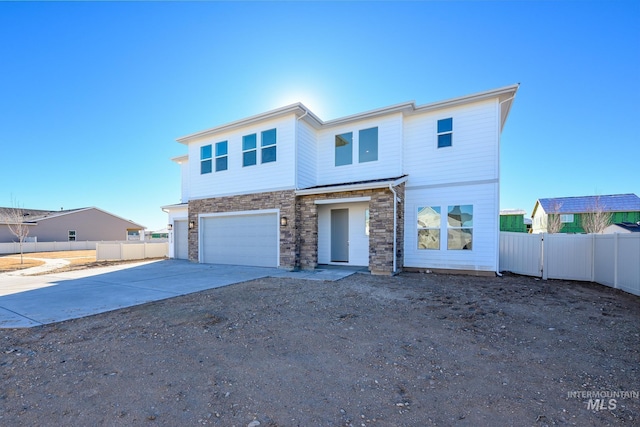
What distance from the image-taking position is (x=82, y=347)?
3.62 meters

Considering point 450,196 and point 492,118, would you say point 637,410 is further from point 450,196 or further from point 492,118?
point 492,118

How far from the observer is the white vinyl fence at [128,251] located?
15680mm

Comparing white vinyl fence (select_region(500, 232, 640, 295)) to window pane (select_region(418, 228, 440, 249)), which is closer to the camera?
white vinyl fence (select_region(500, 232, 640, 295))

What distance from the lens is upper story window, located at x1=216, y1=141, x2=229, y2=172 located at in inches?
483

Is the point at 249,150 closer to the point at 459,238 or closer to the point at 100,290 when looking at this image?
the point at 100,290

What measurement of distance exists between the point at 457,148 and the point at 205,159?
35.6 ft

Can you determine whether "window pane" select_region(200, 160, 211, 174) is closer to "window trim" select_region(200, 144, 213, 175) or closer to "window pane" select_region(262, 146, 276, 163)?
"window trim" select_region(200, 144, 213, 175)

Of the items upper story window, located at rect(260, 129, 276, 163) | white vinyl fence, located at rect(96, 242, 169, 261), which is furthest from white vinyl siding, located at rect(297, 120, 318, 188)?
white vinyl fence, located at rect(96, 242, 169, 261)

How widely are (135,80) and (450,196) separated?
13.6m

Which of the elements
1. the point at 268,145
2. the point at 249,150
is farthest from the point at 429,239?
the point at 249,150

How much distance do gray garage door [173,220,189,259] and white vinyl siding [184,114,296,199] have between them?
2768 mm

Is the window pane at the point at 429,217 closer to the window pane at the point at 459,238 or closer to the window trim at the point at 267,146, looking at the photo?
the window pane at the point at 459,238

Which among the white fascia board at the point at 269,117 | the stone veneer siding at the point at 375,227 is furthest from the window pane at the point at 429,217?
the white fascia board at the point at 269,117

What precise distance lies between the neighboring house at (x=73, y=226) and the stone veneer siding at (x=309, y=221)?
92.8 feet
